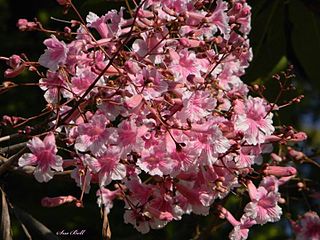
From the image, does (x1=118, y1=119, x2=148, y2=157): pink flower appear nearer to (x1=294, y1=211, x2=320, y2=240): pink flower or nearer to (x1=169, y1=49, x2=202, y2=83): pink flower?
(x1=169, y1=49, x2=202, y2=83): pink flower

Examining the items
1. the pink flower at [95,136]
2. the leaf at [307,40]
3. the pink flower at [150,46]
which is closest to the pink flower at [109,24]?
the pink flower at [150,46]

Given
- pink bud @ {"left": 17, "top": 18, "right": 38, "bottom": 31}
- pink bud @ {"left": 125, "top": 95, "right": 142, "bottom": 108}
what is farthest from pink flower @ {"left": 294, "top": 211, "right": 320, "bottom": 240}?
pink bud @ {"left": 17, "top": 18, "right": 38, "bottom": 31}

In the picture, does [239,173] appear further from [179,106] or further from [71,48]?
[71,48]

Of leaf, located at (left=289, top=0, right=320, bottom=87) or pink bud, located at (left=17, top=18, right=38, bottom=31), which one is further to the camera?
leaf, located at (left=289, top=0, right=320, bottom=87)

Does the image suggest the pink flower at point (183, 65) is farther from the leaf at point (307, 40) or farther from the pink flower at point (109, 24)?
the leaf at point (307, 40)

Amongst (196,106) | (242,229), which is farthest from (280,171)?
(196,106)

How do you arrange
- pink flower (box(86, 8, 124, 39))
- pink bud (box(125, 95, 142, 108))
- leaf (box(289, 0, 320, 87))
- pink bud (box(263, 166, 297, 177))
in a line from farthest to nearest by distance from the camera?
leaf (box(289, 0, 320, 87)) → pink bud (box(263, 166, 297, 177)) → pink flower (box(86, 8, 124, 39)) → pink bud (box(125, 95, 142, 108))

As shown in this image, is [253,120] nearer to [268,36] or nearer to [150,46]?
[150,46]
